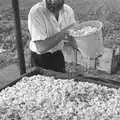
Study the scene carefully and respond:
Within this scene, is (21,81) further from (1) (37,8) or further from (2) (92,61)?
(2) (92,61)

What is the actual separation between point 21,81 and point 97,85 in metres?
0.58

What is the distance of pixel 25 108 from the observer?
1.54m

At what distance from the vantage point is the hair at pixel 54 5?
2016 millimetres

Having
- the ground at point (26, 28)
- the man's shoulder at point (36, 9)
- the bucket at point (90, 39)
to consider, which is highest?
the man's shoulder at point (36, 9)

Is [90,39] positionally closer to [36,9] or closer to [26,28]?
[36,9]

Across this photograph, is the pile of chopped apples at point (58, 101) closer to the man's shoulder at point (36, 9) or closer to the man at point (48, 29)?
the man at point (48, 29)

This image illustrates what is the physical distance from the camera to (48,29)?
2.11 m

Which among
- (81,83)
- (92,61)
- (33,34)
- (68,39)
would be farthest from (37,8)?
(92,61)

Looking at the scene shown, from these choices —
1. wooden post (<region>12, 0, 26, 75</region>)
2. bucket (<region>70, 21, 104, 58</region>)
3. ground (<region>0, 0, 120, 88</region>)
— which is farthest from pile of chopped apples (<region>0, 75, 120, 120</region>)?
ground (<region>0, 0, 120, 88</region>)

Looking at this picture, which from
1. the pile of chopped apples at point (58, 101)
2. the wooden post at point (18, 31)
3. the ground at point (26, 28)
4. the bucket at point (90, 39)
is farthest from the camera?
the ground at point (26, 28)

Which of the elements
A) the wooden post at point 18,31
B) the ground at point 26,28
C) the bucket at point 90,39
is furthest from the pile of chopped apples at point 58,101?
the ground at point 26,28

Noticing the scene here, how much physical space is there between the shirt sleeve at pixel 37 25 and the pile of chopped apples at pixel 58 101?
36cm

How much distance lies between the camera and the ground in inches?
166

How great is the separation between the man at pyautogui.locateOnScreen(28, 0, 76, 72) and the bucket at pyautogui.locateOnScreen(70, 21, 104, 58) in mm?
101
